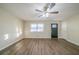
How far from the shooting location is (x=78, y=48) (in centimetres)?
216

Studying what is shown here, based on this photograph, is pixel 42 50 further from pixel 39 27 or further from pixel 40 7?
pixel 39 27

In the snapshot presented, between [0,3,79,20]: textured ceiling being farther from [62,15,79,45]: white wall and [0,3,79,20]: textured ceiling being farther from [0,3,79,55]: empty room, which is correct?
[62,15,79,45]: white wall

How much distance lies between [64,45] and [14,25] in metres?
2.16

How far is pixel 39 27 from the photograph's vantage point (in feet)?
11.0

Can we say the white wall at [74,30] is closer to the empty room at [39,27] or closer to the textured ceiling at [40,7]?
the empty room at [39,27]

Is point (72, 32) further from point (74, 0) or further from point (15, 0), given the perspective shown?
point (15, 0)

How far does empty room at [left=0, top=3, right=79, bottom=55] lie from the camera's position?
6.61ft

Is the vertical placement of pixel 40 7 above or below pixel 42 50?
above

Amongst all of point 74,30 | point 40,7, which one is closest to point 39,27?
point 40,7

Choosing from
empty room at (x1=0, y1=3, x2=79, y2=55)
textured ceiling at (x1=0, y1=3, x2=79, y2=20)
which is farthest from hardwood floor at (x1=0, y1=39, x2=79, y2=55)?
textured ceiling at (x1=0, y1=3, x2=79, y2=20)

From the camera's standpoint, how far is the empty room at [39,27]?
Result: 6.61 feet

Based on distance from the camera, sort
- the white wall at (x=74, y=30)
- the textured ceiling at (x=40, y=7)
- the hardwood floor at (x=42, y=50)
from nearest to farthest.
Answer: the textured ceiling at (x=40, y=7) → the hardwood floor at (x=42, y=50) → the white wall at (x=74, y=30)

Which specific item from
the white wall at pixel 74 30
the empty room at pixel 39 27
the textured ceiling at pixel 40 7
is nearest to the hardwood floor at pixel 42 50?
the empty room at pixel 39 27
